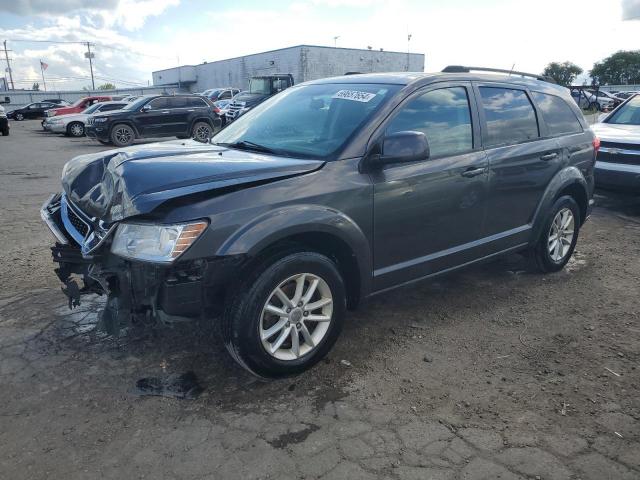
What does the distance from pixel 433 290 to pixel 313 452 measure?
7.81ft

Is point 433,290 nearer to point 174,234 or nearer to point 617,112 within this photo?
point 174,234

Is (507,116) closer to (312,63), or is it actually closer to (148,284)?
(148,284)

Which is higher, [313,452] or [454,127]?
[454,127]

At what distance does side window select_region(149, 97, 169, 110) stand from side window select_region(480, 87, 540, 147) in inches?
562

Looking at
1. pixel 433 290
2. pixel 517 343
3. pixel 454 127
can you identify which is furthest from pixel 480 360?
pixel 454 127

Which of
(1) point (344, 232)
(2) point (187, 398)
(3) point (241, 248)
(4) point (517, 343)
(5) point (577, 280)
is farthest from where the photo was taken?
(5) point (577, 280)

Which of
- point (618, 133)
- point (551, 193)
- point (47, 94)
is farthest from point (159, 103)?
point (47, 94)

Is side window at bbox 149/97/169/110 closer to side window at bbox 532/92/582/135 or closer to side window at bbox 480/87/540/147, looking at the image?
side window at bbox 532/92/582/135

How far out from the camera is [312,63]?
44.2 meters

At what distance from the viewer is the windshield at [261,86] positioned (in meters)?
22.7

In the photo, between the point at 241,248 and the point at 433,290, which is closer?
the point at 241,248

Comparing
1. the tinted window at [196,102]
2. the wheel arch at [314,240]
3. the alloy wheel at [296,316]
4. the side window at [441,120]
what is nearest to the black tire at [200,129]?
the tinted window at [196,102]

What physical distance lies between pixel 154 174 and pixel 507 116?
293 centimetres

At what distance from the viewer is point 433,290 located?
4570 mm
